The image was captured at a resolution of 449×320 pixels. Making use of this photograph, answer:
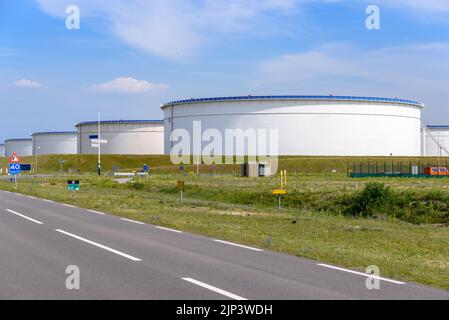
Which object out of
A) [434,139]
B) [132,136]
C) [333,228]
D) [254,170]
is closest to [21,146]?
[132,136]

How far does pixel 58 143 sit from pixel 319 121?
81597mm

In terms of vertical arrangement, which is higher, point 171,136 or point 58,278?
point 171,136

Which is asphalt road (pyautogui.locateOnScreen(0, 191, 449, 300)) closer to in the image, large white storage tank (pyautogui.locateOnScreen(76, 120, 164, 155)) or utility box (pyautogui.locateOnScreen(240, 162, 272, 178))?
utility box (pyautogui.locateOnScreen(240, 162, 272, 178))

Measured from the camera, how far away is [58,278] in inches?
377

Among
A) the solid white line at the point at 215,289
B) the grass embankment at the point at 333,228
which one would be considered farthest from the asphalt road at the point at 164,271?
the grass embankment at the point at 333,228

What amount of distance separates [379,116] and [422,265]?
304 ft

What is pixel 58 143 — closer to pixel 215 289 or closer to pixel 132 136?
pixel 132 136

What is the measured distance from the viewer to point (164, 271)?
33.9 ft

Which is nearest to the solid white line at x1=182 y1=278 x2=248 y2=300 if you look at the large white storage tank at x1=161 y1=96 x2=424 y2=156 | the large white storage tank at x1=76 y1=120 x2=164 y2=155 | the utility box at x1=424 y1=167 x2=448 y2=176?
the utility box at x1=424 y1=167 x2=448 y2=176

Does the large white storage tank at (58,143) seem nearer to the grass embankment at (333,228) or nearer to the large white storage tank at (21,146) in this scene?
the large white storage tank at (21,146)
